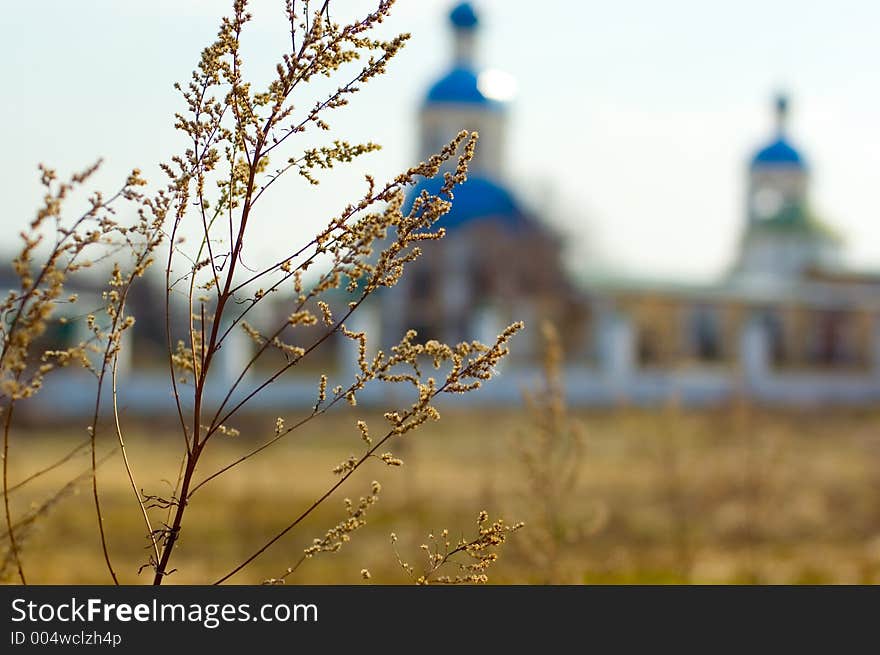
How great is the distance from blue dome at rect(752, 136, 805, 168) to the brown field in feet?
63.9

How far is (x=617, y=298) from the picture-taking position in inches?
1028

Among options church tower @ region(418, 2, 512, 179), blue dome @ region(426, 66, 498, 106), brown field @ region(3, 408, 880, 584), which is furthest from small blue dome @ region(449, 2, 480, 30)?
brown field @ region(3, 408, 880, 584)

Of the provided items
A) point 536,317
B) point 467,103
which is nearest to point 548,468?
point 536,317

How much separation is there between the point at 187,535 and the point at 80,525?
37.6 inches

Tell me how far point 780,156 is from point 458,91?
12.6m

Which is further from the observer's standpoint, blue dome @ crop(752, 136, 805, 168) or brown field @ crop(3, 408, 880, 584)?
blue dome @ crop(752, 136, 805, 168)

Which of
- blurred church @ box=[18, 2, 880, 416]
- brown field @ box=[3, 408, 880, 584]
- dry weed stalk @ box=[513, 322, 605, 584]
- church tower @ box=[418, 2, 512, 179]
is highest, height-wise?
church tower @ box=[418, 2, 512, 179]

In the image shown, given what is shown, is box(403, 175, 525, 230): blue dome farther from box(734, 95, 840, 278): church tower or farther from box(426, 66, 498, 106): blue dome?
box(734, 95, 840, 278): church tower

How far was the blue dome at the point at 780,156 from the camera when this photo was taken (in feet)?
115

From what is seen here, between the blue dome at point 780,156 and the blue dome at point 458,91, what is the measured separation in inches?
444

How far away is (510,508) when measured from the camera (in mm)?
5867

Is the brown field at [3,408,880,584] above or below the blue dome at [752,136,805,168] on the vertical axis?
below

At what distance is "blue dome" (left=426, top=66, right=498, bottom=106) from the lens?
27062mm

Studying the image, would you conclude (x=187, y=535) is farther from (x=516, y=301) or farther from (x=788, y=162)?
(x=788, y=162)
